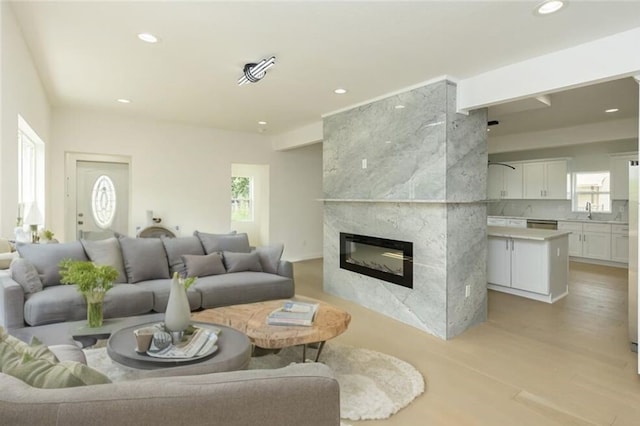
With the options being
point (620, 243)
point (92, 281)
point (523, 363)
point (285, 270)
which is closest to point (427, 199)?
point (523, 363)

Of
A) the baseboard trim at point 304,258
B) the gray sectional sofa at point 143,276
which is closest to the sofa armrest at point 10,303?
the gray sectional sofa at point 143,276

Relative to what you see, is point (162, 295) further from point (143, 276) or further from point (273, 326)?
point (273, 326)

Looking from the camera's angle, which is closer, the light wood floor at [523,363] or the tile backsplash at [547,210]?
the light wood floor at [523,363]

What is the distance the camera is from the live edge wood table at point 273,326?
239 cm

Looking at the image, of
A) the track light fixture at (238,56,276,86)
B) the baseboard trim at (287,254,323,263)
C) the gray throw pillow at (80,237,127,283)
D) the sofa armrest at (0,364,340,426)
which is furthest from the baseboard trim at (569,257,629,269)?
the gray throw pillow at (80,237,127,283)

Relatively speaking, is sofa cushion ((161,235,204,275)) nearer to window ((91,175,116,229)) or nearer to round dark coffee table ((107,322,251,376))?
round dark coffee table ((107,322,251,376))

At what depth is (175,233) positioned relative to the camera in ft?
20.7

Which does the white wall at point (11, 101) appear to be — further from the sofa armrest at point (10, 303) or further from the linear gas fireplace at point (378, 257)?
the linear gas fireplace at point (378, 257)

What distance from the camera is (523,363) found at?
2988mm

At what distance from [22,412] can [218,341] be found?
144 centimetres

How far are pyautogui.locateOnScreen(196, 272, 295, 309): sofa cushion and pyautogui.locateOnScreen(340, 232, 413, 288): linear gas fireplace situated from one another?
0.94 m

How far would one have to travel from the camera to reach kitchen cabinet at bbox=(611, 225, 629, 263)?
663cm

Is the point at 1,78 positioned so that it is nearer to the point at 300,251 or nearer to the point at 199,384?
the point at 199,384

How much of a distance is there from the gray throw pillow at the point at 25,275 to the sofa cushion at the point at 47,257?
0.52 feet
